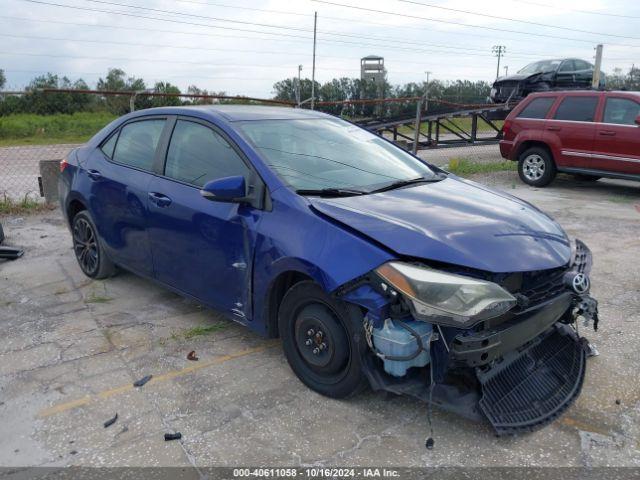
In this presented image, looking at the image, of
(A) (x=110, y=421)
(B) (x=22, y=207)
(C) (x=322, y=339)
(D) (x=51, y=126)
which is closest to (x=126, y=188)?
(A) (x=110, y=421)

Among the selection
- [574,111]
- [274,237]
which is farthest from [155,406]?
[574,111]

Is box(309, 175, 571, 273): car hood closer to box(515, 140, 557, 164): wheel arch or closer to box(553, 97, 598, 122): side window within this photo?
box(553, 97, 598, 122): side window

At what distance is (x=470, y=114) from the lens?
15.4 metres

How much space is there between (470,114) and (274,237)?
13.5m

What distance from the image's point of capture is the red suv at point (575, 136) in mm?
9094

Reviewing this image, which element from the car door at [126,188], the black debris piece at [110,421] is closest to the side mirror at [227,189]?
the car door at [126,188]

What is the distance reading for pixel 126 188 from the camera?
433 cm

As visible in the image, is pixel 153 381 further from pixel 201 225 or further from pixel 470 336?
pixel 470 336

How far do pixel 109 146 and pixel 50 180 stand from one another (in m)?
4.25

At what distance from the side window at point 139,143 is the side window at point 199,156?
26cm

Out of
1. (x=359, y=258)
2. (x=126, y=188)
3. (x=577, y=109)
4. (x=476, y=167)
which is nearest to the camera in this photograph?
(x=359, y=258)

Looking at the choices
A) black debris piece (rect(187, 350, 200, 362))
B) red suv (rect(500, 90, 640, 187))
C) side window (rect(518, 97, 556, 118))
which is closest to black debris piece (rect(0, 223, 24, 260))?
black debris piece (rect(187, 350, 200, 362))

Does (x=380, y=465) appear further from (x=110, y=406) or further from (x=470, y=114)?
(x=470, y=114)

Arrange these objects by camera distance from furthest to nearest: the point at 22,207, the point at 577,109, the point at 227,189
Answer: the point at 577,109 → the point at 22,207 → the point at 227,189
